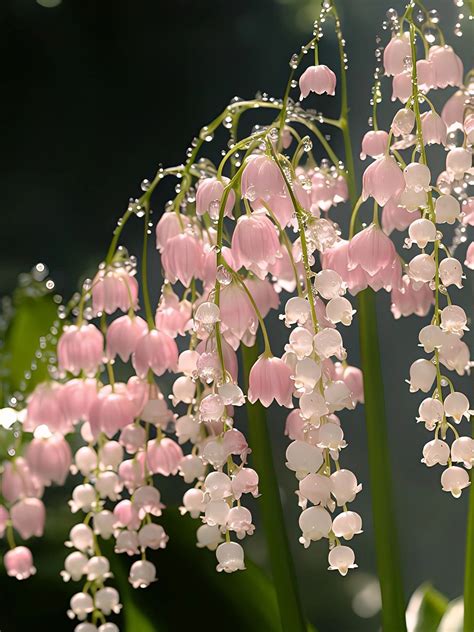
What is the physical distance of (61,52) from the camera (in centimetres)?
87

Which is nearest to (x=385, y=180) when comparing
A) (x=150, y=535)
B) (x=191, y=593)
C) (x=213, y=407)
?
(x=213, y=407)

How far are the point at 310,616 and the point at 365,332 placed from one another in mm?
402

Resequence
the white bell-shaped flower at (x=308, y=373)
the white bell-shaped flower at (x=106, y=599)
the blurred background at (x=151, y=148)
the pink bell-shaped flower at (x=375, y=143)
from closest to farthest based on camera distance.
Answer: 1. the white bell-shaped flower at (x=308, y=373)
2. the pink bell-shaped flower at (x=375, y=143)
3. the white bell-shaped flower at (x=106, y=599)
4. the blurred background at (x=151, y=148)

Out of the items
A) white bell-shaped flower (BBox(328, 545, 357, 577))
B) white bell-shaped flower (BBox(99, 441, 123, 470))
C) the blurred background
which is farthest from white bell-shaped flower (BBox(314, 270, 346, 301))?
the blurred background

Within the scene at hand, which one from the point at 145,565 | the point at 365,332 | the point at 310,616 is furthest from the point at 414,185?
the point at 310,616

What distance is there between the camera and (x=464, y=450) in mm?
395

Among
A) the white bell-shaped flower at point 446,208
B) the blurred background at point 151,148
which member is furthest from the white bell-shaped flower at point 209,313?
the blurred background at point 151,148

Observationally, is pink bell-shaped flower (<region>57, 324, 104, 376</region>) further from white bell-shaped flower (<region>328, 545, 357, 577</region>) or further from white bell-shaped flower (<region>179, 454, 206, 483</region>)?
white bell-shaped flower (<region>328, 545, 357, 577</region>)

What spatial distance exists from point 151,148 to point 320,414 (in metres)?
0.54

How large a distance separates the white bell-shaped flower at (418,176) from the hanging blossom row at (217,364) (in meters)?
0.04

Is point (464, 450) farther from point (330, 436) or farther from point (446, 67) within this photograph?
point (446, 67)

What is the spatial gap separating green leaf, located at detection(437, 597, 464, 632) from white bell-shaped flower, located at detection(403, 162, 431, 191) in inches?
11.5

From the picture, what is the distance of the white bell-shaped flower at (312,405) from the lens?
36cm

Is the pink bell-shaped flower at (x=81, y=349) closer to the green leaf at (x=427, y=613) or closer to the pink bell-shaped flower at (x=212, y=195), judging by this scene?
the pink bell-shaped flower at (x=212, y=195)
